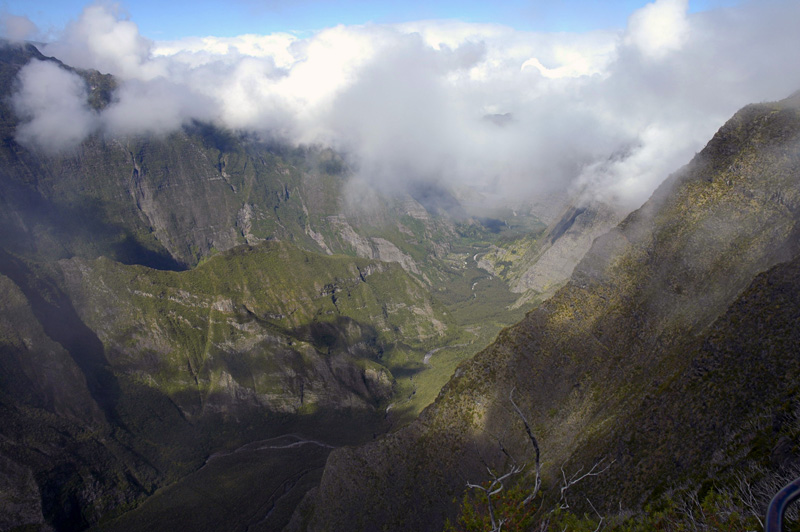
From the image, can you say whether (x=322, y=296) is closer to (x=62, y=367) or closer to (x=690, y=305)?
(x=62, y=367)

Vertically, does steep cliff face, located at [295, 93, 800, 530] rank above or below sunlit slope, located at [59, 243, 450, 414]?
below

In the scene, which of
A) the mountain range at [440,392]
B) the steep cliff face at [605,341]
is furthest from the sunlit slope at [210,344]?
the steep cliff face at [605,341]

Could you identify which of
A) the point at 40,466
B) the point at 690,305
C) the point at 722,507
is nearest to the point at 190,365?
the point at 40,466

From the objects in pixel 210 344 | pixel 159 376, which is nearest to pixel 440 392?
pixel 210 344

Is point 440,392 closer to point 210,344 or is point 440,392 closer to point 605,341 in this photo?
point 605,341

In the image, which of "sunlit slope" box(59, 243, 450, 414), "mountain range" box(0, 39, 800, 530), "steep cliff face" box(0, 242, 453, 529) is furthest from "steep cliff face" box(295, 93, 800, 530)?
"sunlit slope" box(59, 243, 450, 414)

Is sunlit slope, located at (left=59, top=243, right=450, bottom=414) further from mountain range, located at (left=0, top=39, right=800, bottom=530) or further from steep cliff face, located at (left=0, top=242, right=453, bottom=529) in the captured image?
mountain range, located at (left=0, top=39, right=800, bottom=530)

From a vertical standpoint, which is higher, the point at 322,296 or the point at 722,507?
the point at 322,296

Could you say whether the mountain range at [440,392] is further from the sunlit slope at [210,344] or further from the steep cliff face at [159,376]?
the sunlit slope at [210,344]
